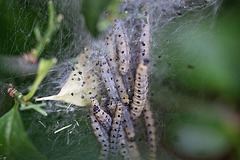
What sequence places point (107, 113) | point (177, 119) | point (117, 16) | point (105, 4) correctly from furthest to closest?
point (177, 119) < point (107, 113) < point (117, 16) < point (105, 4)

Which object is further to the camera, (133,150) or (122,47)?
(133,150)

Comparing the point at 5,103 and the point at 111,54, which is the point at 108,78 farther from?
the point at 5,103

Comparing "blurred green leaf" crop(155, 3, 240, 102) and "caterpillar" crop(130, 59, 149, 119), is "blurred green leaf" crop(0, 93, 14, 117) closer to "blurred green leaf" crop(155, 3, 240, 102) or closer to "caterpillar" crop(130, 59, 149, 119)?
"caterpillar" crop(130, 59, 149, 119)

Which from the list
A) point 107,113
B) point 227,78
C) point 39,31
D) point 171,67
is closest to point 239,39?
point 227,78

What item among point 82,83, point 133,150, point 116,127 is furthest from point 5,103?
point 133,150

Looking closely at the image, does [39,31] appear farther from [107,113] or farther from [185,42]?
[185,42]
